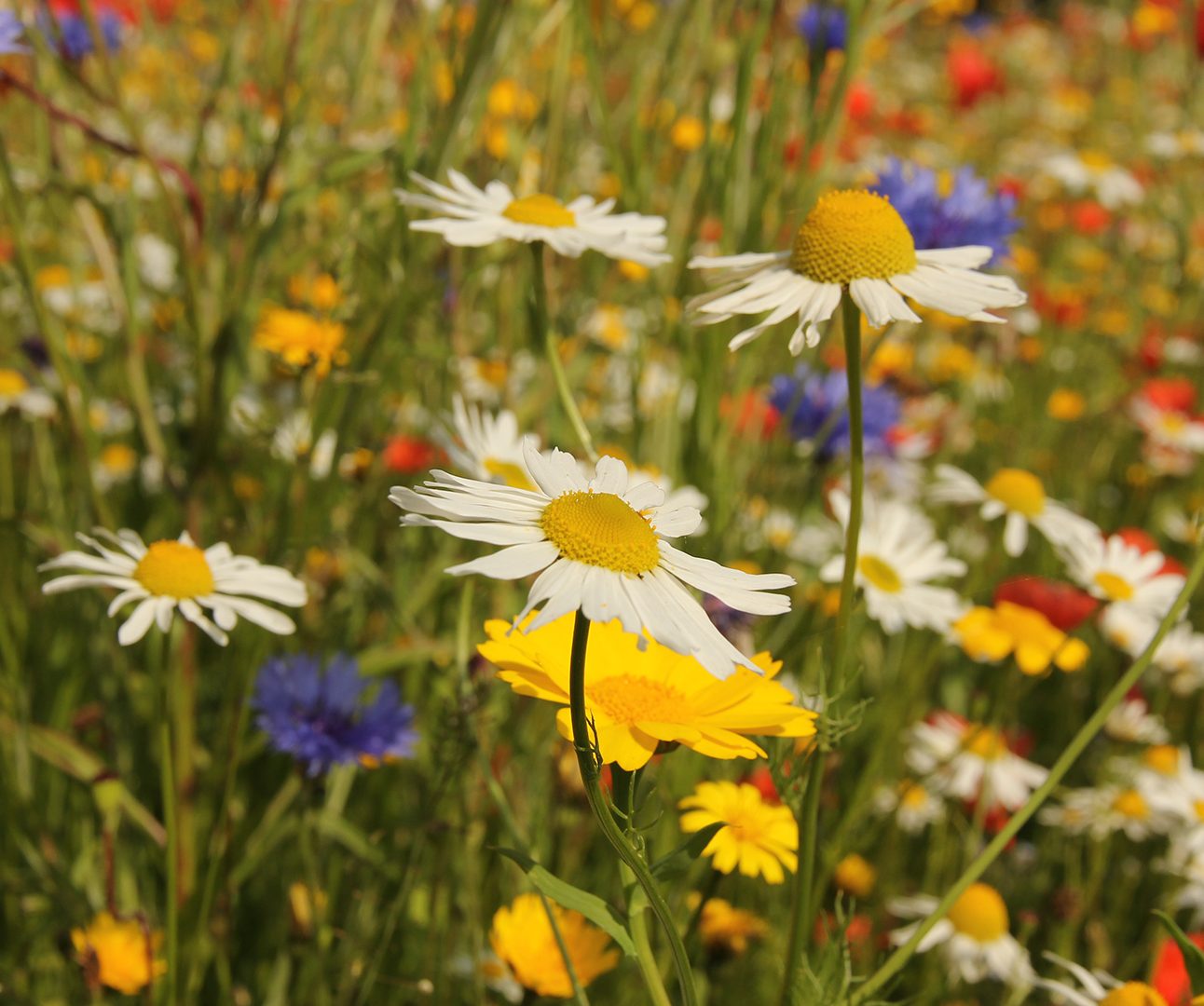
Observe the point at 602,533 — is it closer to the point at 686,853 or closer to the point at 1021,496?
the point at 686,853

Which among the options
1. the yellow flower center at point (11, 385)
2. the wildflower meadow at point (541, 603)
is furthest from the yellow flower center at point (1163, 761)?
the yellow flower center at point (11, 385)

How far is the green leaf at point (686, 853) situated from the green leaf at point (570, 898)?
0.02 m

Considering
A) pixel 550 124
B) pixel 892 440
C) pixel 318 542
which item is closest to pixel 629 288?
pixel 892 440

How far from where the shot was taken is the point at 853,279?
51 centimetres

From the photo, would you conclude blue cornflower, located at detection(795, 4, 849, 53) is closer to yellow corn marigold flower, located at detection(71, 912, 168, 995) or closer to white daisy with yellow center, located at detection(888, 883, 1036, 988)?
white daisy with yellow center, located at detection(888, 883, 1036, 988)

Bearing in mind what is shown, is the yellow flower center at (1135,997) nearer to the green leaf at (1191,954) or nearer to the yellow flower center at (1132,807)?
the green leaf at (1191,954)

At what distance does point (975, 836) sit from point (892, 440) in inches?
22.8

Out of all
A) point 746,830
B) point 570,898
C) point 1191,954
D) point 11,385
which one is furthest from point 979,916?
point 11,385

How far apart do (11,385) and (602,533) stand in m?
1.17

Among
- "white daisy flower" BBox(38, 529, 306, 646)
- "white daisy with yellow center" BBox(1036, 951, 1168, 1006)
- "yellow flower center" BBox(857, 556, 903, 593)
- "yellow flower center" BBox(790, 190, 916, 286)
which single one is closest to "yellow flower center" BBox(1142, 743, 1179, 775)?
"yellow flower center" BBox(857, 556, 903, 593)

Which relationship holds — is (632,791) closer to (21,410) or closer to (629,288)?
(21,410)

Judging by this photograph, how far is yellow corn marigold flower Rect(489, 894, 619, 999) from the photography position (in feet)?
2.08

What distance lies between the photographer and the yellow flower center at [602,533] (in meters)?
0.39

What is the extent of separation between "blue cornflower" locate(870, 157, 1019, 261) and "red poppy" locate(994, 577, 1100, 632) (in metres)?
0.28
